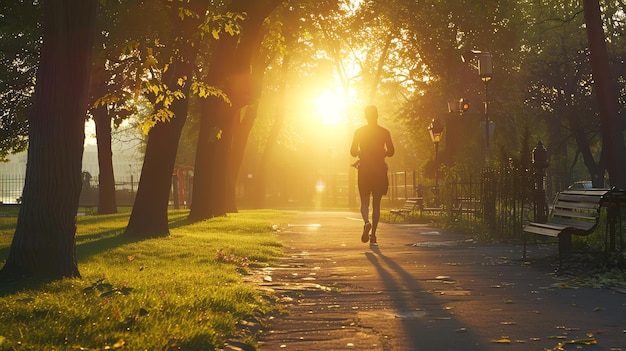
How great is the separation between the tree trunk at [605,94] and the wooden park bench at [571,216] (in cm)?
873

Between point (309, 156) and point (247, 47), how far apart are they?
5850cm

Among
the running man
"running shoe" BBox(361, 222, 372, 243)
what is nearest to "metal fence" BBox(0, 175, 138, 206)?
"running shoe" BBox(361, 222, 372, 243)

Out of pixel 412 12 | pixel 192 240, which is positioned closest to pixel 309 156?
pixel 412 12

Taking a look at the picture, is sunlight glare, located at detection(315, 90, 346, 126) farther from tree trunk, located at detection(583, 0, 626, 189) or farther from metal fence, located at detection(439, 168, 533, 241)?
metal fence, located at detection(439, 168, 533, 241)

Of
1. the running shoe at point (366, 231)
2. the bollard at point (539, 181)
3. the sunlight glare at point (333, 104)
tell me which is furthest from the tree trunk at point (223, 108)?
the sunlight glare at point (333, 104)

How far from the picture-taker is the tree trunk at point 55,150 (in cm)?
914

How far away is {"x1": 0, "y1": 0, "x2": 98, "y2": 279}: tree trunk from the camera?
9141 mm

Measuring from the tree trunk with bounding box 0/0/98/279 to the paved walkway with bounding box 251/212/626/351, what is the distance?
2242 mm

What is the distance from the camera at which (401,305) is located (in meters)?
8.04

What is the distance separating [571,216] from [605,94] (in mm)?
9740

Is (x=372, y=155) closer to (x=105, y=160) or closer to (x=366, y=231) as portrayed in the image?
(x=366, y=231)

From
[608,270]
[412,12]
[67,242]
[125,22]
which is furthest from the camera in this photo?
[412,12]

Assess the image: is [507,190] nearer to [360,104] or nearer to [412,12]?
[412,12]

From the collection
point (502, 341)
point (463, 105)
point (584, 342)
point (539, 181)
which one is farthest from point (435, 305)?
point (463, 105)
